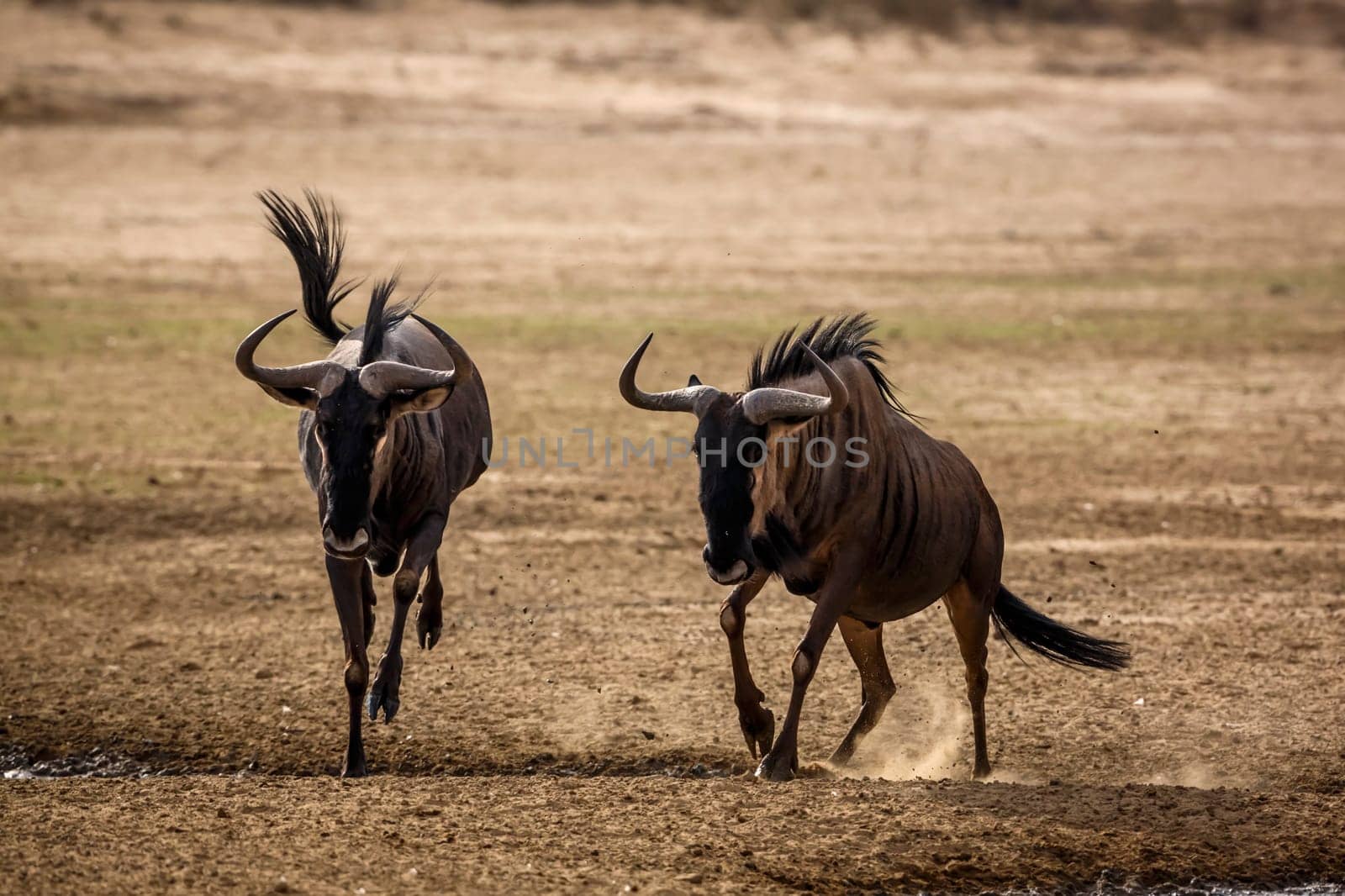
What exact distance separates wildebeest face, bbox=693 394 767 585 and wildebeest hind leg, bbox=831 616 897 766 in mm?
1423

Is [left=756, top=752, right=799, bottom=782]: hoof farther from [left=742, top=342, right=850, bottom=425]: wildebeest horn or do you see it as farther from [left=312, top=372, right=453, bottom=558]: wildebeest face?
[left=312, top=372, right=453, bottom=558]: wildebeest face

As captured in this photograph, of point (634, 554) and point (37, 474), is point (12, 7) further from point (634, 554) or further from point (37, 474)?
point (634, 554)

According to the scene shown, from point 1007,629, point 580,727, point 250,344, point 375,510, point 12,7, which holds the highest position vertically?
point 12,7

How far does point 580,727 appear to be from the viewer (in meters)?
9.09

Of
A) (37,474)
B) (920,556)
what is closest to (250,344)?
(920,556)

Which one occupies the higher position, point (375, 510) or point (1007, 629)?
point (375, 510)

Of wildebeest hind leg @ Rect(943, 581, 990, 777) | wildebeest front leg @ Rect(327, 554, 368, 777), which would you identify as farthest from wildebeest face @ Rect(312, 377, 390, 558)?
wildebeest hind leg @ Rect(943, 581, 990, 777)

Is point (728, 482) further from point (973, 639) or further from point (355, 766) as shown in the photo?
point (355, 766)

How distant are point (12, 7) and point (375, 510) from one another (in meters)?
29.3

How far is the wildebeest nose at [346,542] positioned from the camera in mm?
7645

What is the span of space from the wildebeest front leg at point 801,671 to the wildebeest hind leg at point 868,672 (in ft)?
2.29

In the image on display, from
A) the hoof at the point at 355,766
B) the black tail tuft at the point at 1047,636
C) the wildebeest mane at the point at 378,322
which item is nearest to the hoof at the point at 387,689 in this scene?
A: the hoof at the point at 355,766

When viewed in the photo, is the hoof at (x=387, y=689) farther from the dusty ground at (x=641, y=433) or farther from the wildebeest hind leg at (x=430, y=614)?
the wildebeest hind leg at (x=430, y=614)

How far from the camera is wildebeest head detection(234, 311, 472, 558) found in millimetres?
7699
